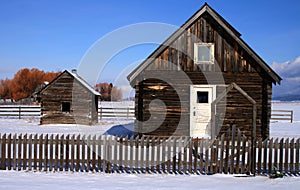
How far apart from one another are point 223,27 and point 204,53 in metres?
1.77

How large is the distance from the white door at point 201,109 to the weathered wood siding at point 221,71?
0.98 ft

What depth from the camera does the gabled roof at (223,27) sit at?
53.3 ft

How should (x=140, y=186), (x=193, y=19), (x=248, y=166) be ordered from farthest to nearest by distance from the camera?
(x=193, y=19)
(x=248, y=166)
(x=140, y=186)

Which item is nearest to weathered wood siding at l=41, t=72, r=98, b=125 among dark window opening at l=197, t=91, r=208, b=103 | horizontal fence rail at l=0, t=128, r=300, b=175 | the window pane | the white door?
the white door

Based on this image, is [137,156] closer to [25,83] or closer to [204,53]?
[204,53]

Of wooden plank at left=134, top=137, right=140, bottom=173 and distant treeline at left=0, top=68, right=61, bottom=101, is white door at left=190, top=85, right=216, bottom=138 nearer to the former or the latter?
wooden plank at left=134, top=137, right=140, bottom=173

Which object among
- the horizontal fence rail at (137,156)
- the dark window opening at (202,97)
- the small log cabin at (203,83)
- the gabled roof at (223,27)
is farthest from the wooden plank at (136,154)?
the dark window opening at (202,97)

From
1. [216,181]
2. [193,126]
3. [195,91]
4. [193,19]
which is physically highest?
[193,19]

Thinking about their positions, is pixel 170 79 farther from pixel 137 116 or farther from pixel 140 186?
pixel 140 186

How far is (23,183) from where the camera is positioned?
28.8ft

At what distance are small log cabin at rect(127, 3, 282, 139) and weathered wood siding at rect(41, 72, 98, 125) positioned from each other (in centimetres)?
1394

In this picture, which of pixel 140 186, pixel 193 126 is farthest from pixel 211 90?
pixel 140 186

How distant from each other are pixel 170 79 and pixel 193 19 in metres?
3.61

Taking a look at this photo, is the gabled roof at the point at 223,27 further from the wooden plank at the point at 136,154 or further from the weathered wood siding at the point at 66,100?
the weathered wood siding at the point at 66,100
